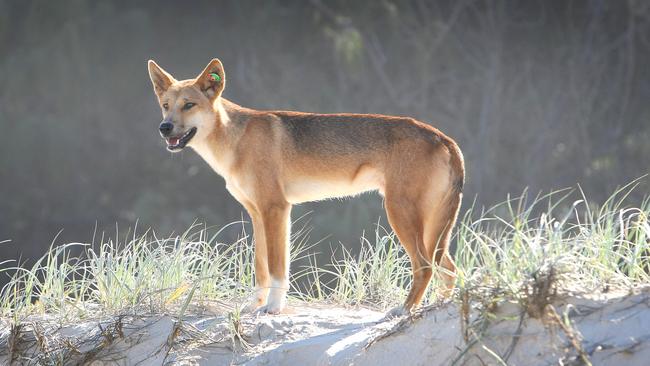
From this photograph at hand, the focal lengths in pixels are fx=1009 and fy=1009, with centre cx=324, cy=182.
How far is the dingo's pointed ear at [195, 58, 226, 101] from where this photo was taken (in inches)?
225

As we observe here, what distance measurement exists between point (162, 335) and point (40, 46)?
12047 mm

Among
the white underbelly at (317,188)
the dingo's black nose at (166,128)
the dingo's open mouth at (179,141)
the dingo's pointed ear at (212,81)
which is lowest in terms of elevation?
the white underbelly at (317,188)

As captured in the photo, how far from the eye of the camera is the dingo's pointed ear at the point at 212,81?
5.71 meters

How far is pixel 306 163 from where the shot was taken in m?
5.55

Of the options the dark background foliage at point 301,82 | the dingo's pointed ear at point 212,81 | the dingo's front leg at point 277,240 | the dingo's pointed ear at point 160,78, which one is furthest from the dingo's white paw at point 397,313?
the dark background foliage at point 301,82

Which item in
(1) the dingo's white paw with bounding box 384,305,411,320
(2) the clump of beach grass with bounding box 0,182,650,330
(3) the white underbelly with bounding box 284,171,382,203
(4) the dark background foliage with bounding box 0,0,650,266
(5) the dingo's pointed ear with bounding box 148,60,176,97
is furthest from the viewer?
(4) the dark background foliage with bounding box 0,0,650,266

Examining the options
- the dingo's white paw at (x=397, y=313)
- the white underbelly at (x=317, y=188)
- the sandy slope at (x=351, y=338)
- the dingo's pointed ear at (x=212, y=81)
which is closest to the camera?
the sandy slope at (x=351, y=338)

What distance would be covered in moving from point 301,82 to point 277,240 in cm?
1098

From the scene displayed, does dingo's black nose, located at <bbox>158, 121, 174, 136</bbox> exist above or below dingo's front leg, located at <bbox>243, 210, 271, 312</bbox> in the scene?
above

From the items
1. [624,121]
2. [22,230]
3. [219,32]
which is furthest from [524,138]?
[22,230]

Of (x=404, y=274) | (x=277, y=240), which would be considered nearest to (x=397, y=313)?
(x=277, y=240)

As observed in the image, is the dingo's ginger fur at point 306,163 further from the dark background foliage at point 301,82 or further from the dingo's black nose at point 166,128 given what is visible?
the dark background foliage at point 301,82

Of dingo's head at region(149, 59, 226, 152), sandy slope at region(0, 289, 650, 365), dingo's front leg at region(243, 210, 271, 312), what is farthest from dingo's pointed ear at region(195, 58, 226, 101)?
sandy slope at region(0, 289, 650, 365)

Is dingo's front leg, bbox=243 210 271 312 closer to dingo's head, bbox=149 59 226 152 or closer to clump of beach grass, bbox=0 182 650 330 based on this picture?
clump of beach grass, bbox=0 182 650 330
